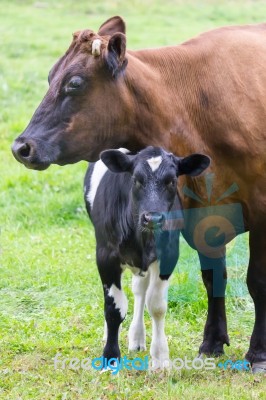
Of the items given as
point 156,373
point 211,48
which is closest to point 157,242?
point 156,373

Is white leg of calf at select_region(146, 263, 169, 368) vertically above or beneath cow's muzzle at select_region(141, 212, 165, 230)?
beneath

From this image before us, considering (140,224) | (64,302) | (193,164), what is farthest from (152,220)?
(64,302)

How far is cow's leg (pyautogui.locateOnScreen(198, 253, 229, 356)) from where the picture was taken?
21.9 feet

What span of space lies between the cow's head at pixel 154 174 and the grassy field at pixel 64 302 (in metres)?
1.09

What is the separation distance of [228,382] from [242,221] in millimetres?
1039

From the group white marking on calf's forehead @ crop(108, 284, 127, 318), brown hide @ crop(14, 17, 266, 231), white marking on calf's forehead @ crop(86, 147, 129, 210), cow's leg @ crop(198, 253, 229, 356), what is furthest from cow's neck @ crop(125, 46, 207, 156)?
cow's leg @ crop(198, 253, 229, 356)

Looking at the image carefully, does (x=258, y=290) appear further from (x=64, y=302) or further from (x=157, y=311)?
(x=64, y=302)

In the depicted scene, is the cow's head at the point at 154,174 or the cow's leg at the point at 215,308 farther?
the cow's leg at the point at 215,308

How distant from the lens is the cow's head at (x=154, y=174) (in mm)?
5520

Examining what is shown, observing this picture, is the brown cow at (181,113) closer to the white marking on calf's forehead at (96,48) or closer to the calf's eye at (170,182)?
the white marking on calf's forehead at (96,48)

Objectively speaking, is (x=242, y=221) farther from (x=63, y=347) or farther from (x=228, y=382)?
(x=63, y=347)

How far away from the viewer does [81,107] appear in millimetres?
5605

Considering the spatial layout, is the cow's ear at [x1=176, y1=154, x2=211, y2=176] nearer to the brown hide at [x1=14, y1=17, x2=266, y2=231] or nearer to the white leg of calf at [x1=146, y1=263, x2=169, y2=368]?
the brown hide at [x1=14, y1=17, x2=266, y2=231]

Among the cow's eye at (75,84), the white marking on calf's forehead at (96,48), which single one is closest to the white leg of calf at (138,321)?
the cow's eye at (75,84)
